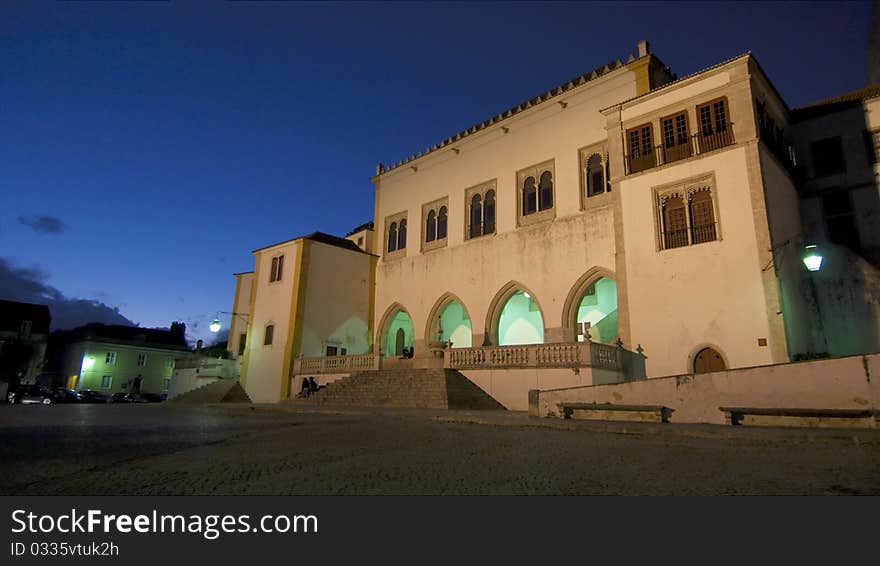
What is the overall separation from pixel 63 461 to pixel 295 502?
3397mm

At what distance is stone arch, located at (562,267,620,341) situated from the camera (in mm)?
17875

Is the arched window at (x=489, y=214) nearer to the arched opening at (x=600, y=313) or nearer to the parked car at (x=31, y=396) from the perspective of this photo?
the arched opening at (x=600, y=313)

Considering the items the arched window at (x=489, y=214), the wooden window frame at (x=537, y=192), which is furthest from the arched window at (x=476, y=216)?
the wooden window frame at (x=537, y=192)

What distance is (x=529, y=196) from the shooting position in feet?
69.1

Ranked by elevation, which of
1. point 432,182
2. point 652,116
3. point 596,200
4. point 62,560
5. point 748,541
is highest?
point 432,182

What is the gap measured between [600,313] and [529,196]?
5.99 m

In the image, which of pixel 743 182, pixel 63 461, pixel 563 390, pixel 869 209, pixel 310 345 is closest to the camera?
pixel 63 461

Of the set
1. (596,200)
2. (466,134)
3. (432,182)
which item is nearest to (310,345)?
(432,182)

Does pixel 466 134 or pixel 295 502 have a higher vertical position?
pixel 466 134

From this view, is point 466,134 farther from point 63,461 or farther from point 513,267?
point 63,461

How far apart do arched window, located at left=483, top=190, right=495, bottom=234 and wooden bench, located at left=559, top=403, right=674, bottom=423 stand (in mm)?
12777

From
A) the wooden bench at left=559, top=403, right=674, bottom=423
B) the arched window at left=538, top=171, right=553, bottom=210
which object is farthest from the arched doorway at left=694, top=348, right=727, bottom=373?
the arched window at left=538, top=171, right=553, bottom=210

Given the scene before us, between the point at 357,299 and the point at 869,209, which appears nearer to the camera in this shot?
the point at 869,209

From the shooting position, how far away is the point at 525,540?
223 centimetres
